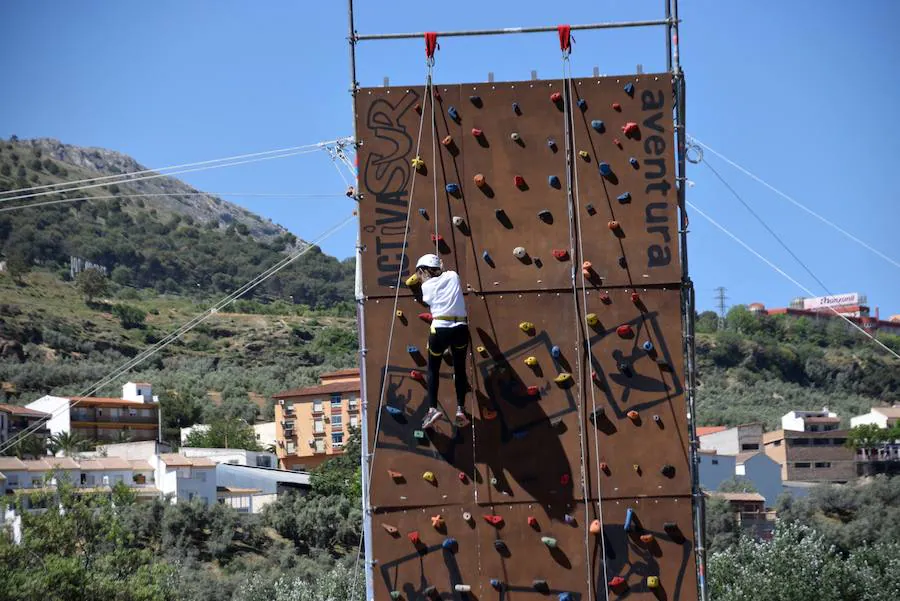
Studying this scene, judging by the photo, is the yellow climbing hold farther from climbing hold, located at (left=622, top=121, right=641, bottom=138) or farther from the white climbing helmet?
climbing hold, located at (left=622, top=121, right=641, bottom=138)

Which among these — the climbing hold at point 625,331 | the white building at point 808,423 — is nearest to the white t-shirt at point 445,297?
the climbing hold at point 625,331


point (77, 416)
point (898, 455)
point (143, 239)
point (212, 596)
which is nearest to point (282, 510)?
point (212, 596)

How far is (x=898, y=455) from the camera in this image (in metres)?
73.8

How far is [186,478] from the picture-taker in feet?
175

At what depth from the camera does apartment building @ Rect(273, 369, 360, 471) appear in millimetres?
70000

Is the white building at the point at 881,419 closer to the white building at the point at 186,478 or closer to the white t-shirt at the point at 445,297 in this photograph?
the white building at the point at 186,478

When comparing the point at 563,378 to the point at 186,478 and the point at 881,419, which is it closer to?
the point at 186,478

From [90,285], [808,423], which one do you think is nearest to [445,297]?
[808,423]

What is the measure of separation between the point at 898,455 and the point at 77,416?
4506 centimetres

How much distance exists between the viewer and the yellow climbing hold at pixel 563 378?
10.4 m

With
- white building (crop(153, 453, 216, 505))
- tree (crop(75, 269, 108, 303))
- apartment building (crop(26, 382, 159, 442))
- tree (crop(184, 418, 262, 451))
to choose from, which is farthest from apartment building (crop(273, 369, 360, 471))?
tree (crop(75, 269, 108, 303))

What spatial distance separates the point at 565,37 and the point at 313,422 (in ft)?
200

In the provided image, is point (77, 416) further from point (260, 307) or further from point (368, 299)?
point (368, 299)

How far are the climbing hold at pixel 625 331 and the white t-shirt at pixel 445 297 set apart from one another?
50.9 inches
